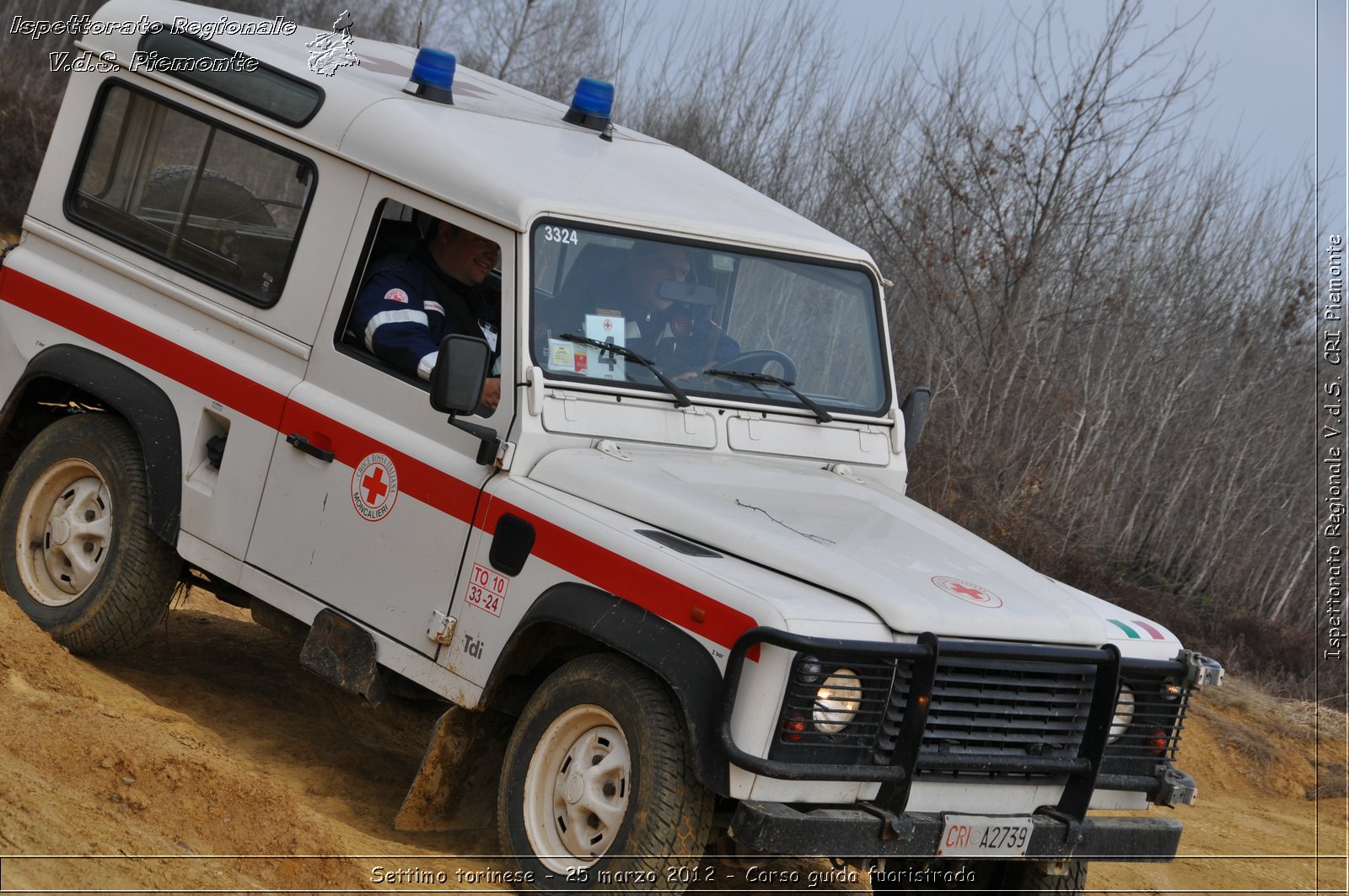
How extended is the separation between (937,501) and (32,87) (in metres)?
14.9

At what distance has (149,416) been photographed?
574cm

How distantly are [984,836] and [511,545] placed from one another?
66.5 inches

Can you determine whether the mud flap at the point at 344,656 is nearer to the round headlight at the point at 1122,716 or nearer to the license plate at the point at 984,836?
the license plate at the point at 984,836

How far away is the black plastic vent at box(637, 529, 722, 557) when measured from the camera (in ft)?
14.3

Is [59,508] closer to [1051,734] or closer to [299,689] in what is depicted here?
[299,689]

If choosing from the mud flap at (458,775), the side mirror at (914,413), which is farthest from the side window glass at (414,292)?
the side mirror at (914,413)

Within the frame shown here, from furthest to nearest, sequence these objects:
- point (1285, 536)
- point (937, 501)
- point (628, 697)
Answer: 1. point (1285, 536)
2. point (937, 501)
3. point (628, 697)

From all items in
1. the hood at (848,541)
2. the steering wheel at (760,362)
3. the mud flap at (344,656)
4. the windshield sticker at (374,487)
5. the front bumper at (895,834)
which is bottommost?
the mud flap at (344,656)

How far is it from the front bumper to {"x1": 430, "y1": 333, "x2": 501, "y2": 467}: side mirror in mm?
1557

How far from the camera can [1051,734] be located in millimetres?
4371

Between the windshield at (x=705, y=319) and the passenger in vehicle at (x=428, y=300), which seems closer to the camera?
the windshield at (x=705, y=319)

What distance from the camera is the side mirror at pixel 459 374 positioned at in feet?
15.2

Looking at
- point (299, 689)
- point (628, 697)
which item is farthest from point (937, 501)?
point (628, 697)

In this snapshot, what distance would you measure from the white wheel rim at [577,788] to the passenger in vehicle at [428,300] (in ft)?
4.48
